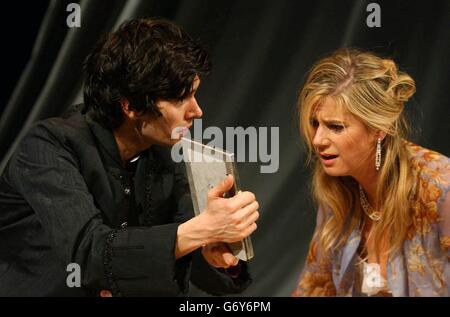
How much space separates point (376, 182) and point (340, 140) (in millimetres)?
154

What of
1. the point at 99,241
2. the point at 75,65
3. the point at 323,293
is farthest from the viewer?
the point at 75,65

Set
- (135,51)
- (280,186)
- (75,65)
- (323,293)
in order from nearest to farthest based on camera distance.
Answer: (135,51), (323,293), (75,65), (280,186)

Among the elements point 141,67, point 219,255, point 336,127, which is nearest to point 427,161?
point 336,127

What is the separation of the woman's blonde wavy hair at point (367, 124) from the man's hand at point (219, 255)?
28cm

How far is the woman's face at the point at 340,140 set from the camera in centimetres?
130

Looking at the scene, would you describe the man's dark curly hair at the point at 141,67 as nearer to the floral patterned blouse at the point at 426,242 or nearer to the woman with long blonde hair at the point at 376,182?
the woman with long blonde hair at the point at 376,182

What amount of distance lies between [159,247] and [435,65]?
0.86m

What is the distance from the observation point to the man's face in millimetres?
1292

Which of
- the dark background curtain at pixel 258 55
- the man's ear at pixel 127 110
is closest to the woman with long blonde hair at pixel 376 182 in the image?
the dark background curtain at pixel 258 55

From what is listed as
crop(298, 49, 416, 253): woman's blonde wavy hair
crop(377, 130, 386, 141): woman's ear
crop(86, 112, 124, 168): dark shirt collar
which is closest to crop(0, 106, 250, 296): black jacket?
crop(86, 112, 124, 168): dark shirt collar

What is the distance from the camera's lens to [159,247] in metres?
1.15

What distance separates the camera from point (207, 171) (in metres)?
1.17

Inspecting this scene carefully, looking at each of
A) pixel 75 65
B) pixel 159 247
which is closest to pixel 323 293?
pixel 159 247
